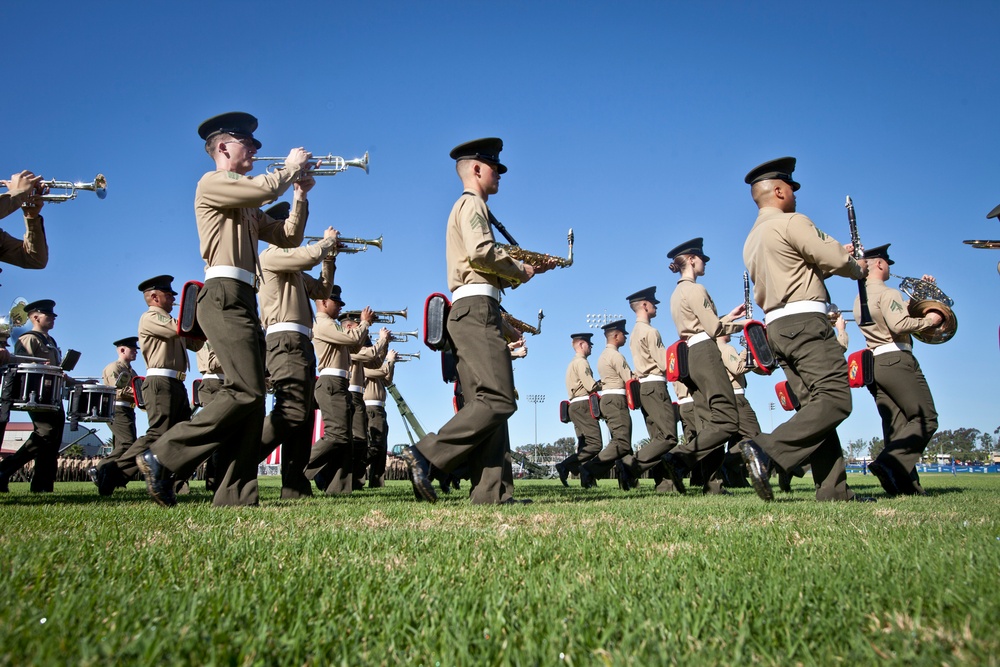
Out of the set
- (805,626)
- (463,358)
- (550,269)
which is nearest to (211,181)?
(463,358)

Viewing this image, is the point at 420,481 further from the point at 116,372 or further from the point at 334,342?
the point at 116,372

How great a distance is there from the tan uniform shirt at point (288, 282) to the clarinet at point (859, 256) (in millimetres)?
5241

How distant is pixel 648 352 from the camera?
10.5 metres

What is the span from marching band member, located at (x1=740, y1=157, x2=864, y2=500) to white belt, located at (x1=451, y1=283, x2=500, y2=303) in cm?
236

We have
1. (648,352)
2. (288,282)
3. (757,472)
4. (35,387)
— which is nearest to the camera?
(757,472)

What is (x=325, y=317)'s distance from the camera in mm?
9453

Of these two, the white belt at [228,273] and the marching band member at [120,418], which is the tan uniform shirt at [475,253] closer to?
the white belt at [228,273]

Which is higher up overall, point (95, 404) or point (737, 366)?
point (737, 366)

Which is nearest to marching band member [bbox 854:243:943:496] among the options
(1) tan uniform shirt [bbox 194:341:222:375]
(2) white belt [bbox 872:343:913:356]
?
(2) white belt [bbox 872:343:913:356]

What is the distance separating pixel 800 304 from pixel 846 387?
76cm

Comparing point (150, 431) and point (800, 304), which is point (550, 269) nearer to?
point (800, 304)

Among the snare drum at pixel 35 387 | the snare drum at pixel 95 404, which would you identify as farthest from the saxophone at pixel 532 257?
the snare drum at pixel 95 404

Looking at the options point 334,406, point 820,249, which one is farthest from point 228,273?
point 820,249

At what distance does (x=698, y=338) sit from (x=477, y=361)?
12.2 ft
